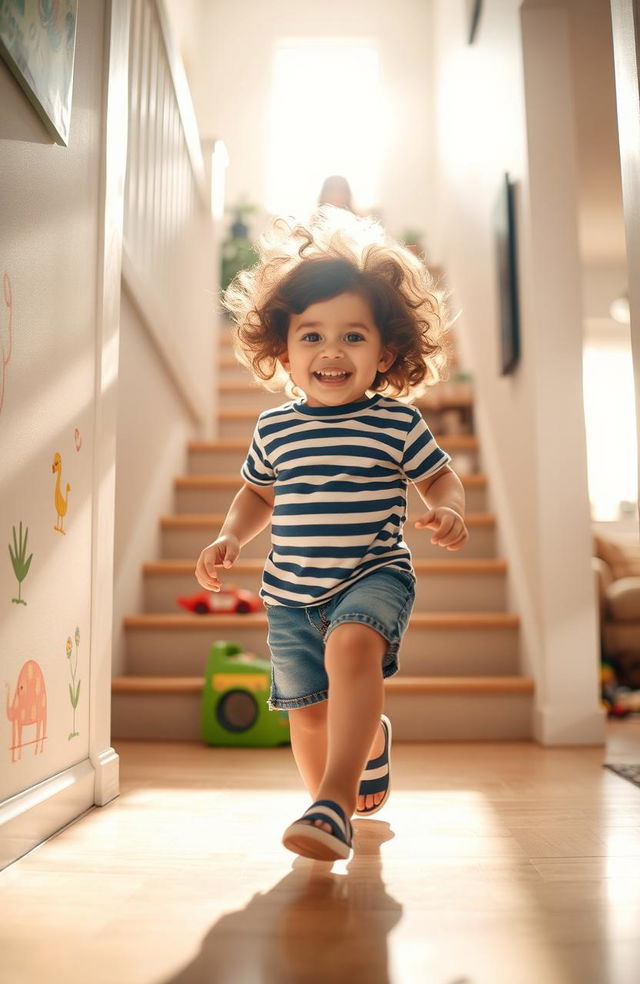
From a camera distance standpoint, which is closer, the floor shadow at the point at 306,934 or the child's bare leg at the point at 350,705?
the floor shadow at the point at 306,934

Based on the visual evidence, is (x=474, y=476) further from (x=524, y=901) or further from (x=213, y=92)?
(x=213, y=92)

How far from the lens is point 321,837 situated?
1.01 metres

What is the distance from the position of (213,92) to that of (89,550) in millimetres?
5509

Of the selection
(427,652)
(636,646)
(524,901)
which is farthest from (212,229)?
(524,901)

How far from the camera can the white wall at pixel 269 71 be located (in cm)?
608

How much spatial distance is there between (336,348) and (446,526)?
1.15 feet

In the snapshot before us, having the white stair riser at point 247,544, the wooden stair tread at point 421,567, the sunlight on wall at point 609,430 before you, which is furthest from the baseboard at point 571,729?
the sunlight on wall at point 609,430

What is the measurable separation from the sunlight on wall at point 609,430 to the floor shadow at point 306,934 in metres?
4.75

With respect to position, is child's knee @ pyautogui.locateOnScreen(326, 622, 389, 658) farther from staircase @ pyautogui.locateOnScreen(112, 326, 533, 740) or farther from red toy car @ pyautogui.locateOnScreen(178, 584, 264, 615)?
red toy car @ pyautogui.locateOnScreen(178, 584, 264, 615)

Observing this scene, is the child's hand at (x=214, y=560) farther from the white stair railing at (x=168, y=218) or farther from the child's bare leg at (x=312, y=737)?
the white stair railing at (x=168, y=218)

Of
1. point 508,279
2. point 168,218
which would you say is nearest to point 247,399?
point 168,218

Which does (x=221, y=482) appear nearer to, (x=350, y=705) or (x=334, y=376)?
(x=334, y=376)

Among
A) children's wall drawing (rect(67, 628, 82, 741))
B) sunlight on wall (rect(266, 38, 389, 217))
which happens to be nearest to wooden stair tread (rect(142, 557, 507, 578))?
children's wall drawing (rect(67, 628, 82, 741))

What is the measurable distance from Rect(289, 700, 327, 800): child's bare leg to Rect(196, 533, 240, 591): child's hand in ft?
0.82
